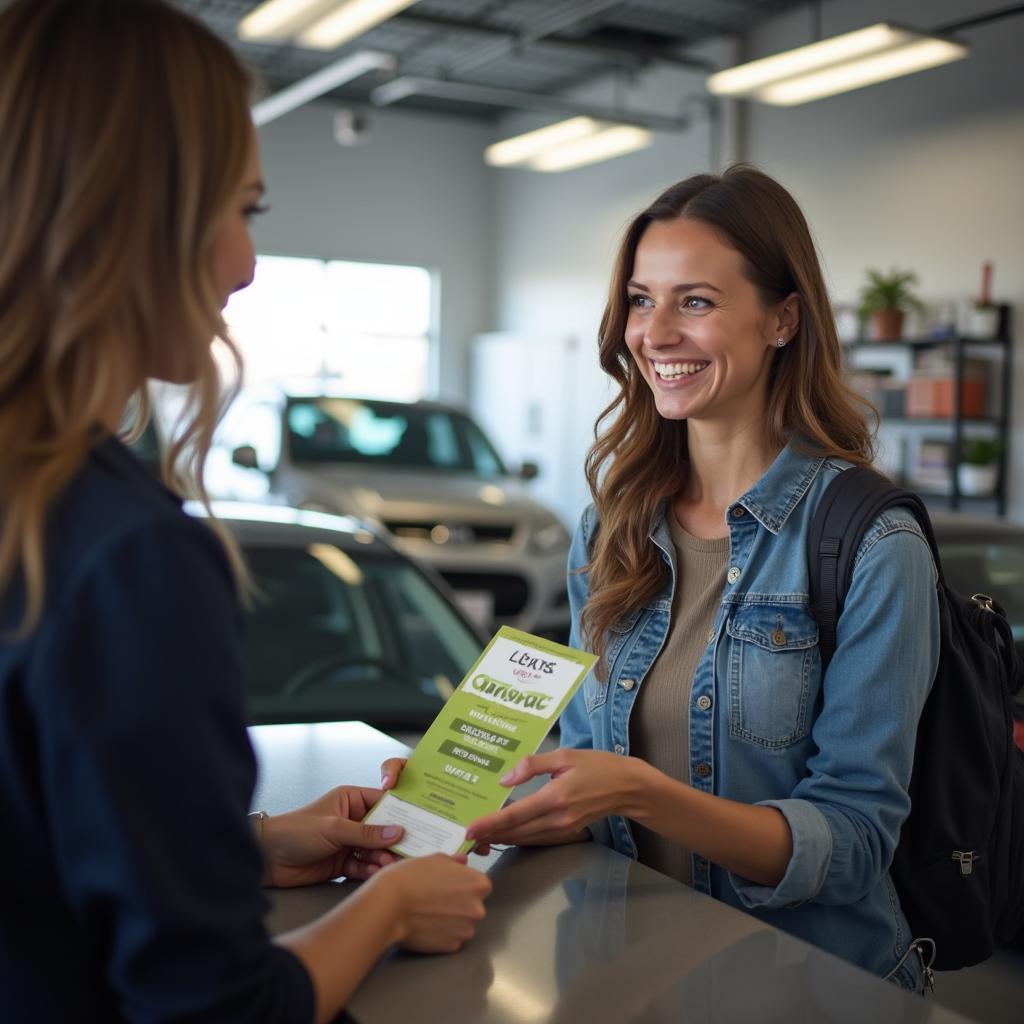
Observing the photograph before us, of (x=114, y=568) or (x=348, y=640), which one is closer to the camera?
(x=114, y=568)

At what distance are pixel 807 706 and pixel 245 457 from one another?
5.85 m

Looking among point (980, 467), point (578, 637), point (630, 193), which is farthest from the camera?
point (630, 193)

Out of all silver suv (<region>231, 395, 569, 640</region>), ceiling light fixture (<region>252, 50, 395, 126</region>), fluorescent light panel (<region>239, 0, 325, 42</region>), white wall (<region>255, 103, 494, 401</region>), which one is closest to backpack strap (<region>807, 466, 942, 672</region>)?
silver suv (<region>231, 395, 569, 640</region>)

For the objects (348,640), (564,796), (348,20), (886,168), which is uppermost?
(348,20)

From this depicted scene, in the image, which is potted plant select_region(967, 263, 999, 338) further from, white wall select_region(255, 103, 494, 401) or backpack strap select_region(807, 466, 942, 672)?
white wall select_region(255, 103, 494, 401)

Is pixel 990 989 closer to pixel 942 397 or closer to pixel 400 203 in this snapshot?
pixel 942 397

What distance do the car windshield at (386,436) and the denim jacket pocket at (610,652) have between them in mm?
5671

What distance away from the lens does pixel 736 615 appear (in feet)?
5.65

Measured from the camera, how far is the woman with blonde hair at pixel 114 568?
0.83 meters

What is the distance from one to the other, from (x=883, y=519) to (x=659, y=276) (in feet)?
1.77

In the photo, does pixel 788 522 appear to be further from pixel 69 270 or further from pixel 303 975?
pixel 69 270

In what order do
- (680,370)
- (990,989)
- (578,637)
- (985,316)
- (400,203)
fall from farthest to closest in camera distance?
(400,203) → (985,316) → (990,989) → (578,637) → (680,370)

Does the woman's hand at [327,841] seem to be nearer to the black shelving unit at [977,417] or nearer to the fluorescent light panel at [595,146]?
the black shelving unit at [977,417]

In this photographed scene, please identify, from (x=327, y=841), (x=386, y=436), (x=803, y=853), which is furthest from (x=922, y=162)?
(x=327, y=841)
